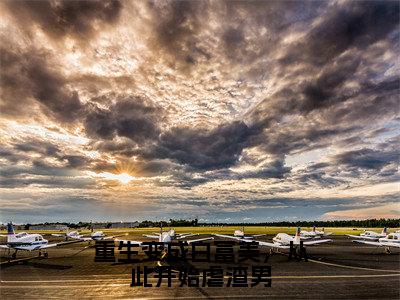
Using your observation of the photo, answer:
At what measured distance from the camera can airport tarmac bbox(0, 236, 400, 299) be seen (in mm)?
28484

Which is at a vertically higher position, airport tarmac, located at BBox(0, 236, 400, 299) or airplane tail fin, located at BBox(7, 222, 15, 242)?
airplane tail fin, located at BBox(7, 222, 15, 242)

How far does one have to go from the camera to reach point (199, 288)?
1213 inches

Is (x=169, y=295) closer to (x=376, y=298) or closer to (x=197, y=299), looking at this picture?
(x=197, y=299)

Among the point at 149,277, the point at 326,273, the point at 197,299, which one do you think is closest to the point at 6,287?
the point at 149,277

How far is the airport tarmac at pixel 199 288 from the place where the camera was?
28.5m

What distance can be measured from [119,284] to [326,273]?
76.6 feet

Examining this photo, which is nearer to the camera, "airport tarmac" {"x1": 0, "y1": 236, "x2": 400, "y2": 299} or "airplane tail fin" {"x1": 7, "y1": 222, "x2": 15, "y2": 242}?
"airport tarmac" {"x1": 0, "y1": 236, "x2": 400, "y2": 299}

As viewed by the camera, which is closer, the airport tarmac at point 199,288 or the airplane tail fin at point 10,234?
the airport tarmac at point 199,288

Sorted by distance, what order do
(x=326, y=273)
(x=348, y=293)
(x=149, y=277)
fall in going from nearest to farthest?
(x=348, y=293)
(x=149, y=277)
(x=326, y=273)

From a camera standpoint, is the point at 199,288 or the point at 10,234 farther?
the point at 10,234

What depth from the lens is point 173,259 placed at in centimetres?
5028

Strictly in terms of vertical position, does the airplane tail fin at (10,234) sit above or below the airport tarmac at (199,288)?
above

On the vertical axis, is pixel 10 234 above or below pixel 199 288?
above

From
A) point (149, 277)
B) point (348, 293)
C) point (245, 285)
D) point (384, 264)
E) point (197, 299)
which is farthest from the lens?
point (384, 264)
